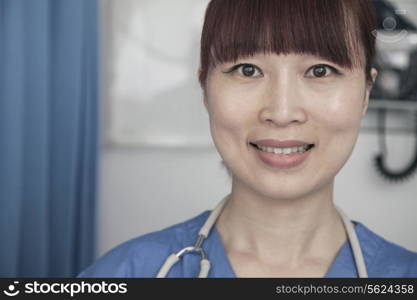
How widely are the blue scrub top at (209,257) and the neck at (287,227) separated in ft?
0.10

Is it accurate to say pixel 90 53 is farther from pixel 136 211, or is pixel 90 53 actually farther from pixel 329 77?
pixel 329 77

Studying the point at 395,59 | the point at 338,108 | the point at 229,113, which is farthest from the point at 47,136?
the point at 395,59

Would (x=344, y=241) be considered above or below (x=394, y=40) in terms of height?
below

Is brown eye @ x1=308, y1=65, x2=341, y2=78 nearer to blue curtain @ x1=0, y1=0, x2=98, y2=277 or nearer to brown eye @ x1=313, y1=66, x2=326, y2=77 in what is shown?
brown eye @ x1=313, y1=66, x2=326, y2=77

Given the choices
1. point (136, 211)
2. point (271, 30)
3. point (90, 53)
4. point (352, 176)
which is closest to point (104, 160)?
point (136, 211)

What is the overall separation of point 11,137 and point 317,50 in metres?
0.82

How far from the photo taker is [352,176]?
182 centimetres

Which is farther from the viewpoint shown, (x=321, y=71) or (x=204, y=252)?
(x=204, y=252)

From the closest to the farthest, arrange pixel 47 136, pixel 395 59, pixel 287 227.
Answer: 1. pixel 287 227
2. pixel 47 136
3. pixel 395 59

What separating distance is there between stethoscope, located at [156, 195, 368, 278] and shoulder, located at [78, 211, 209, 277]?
0.03m

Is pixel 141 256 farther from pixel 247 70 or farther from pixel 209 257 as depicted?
pixel 247 70

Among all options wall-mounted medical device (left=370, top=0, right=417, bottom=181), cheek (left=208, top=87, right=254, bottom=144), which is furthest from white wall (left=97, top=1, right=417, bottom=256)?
cheek (left=208, top=87, right=254, bottom=144)

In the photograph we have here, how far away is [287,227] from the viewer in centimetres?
80

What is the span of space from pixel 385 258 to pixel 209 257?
0.28m
